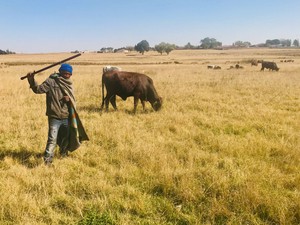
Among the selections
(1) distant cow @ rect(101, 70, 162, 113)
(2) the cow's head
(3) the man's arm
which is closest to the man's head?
(3) the man's arm

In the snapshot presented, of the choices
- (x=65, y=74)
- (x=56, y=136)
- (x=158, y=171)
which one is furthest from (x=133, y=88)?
(x=158, y=171)

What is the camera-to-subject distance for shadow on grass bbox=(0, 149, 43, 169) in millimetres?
6418

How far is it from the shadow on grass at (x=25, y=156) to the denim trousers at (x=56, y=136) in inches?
11.5

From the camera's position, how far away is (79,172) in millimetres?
6117

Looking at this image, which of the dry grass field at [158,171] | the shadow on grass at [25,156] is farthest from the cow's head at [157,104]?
the shadow on grass at [25,156]

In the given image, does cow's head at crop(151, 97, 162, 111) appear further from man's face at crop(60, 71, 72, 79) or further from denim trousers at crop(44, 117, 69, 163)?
man's face at crop(60, 71, 72, 79)

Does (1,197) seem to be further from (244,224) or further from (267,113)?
(267,113)

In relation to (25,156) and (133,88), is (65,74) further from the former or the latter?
(133,88)

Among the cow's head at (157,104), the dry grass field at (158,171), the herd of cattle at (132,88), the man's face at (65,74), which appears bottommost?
the dry grass field at (158,171)

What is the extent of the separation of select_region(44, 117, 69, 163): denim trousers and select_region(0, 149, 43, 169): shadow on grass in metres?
0.29

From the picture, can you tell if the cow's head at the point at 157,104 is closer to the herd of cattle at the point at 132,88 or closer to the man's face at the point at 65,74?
the herd of cattle at the point at 132,88

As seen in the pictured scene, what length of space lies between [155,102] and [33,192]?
7.82 m

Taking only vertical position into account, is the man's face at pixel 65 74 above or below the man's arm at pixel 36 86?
above

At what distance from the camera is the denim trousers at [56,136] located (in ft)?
21.0
